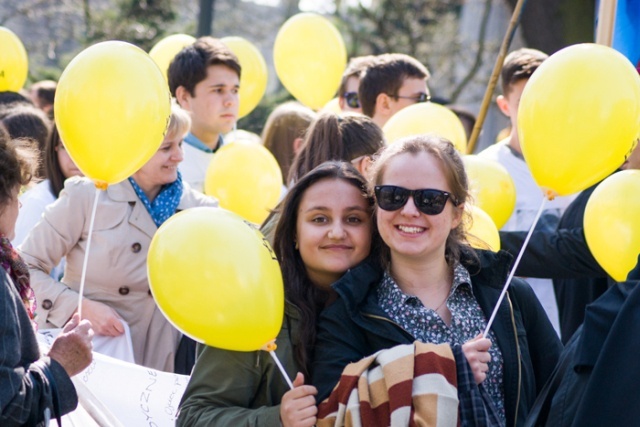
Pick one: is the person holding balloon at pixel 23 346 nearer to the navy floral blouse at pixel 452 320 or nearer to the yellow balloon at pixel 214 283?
the yellow balloon at pixel 214 283

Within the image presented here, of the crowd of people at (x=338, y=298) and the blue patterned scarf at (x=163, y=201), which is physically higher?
the crowd of people at (x=338, y=298)

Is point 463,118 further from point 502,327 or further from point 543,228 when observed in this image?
point 502,327

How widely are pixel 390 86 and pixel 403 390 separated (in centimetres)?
338

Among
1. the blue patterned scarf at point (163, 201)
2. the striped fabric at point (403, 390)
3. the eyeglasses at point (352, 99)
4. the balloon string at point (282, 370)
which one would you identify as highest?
the striped fabric at point (403, 390)

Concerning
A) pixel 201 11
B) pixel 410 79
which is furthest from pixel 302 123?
pixel 201 11

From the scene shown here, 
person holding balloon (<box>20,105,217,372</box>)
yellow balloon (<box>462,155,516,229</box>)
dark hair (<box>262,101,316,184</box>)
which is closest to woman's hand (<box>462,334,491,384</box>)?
yellow balloon (<box>462,155,516,229</box>)

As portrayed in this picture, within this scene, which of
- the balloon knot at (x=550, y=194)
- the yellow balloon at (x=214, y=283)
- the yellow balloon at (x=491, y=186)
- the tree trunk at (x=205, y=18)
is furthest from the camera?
the tree trunk at (x=205, y=18)

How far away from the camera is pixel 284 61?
677 centimetres

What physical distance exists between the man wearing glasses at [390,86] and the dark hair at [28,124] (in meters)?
1.80

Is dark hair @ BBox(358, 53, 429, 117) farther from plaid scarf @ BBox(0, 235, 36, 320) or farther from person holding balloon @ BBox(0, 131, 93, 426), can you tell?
plaid scarf @ BBox(0, 235, 36, 320)

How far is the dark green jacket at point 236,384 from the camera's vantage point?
→ 2.98 meters

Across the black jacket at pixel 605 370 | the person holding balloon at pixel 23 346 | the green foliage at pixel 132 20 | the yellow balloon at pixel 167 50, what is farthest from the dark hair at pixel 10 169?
the green foliage at pixel 132 20

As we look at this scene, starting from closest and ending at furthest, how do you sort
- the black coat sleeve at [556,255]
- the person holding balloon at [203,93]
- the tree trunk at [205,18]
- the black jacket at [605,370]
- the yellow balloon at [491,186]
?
the black jacket at [605,370]
the black coat sleeve at [556,255]
the yellow balloon at [491,186]
the person holding balloon at [203,93]
the tree trunk at [205,18]

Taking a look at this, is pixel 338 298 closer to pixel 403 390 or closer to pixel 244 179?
pixel 403 390
